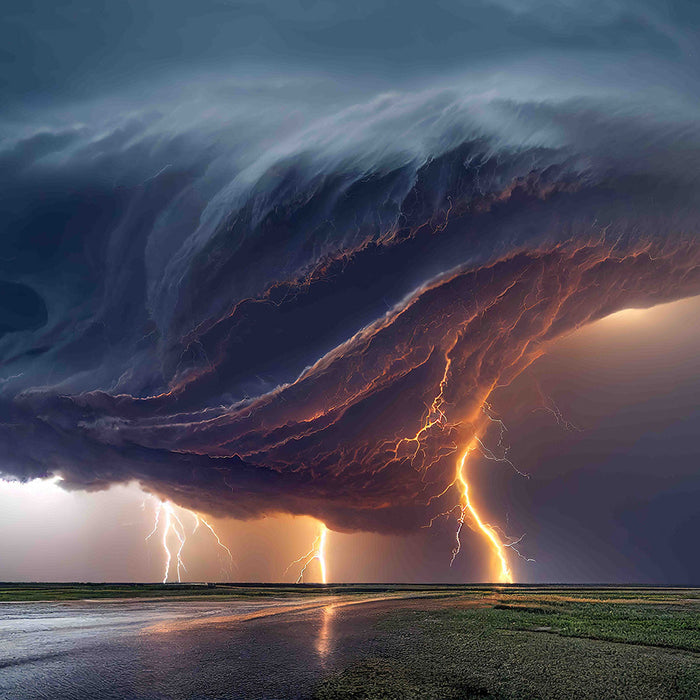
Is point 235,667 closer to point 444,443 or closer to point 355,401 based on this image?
point 355,401

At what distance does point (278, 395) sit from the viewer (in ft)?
82.4

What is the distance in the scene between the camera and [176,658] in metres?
5.97

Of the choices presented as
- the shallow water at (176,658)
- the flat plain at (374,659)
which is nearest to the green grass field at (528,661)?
the flat plain at (374,659)

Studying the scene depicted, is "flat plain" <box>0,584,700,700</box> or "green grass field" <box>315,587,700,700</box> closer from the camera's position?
"green grass field" <box>315,587,700,700</box>

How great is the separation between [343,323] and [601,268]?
1164 centimetres

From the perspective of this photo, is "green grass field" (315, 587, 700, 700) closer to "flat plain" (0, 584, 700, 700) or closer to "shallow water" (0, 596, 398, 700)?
"flat plain" (0, 584, 700, 700)

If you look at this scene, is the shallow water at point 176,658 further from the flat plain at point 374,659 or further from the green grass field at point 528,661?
the green grass field at point 528,661

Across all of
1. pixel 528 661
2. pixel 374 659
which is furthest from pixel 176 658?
pixel 528 661

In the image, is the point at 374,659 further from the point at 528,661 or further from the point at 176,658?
the point at 176,658

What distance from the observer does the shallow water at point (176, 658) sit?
4453 millimetres

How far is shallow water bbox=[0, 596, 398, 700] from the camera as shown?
14.6ft

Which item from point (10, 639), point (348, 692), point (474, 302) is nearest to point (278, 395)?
point (474, 302)

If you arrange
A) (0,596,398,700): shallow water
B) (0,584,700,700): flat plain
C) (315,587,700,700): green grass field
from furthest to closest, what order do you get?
(0,596,398,700): shallow water → (0,584,700,700): flat plain → (315,587,700,700): green grass field

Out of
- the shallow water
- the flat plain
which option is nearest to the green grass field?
the flat plain
